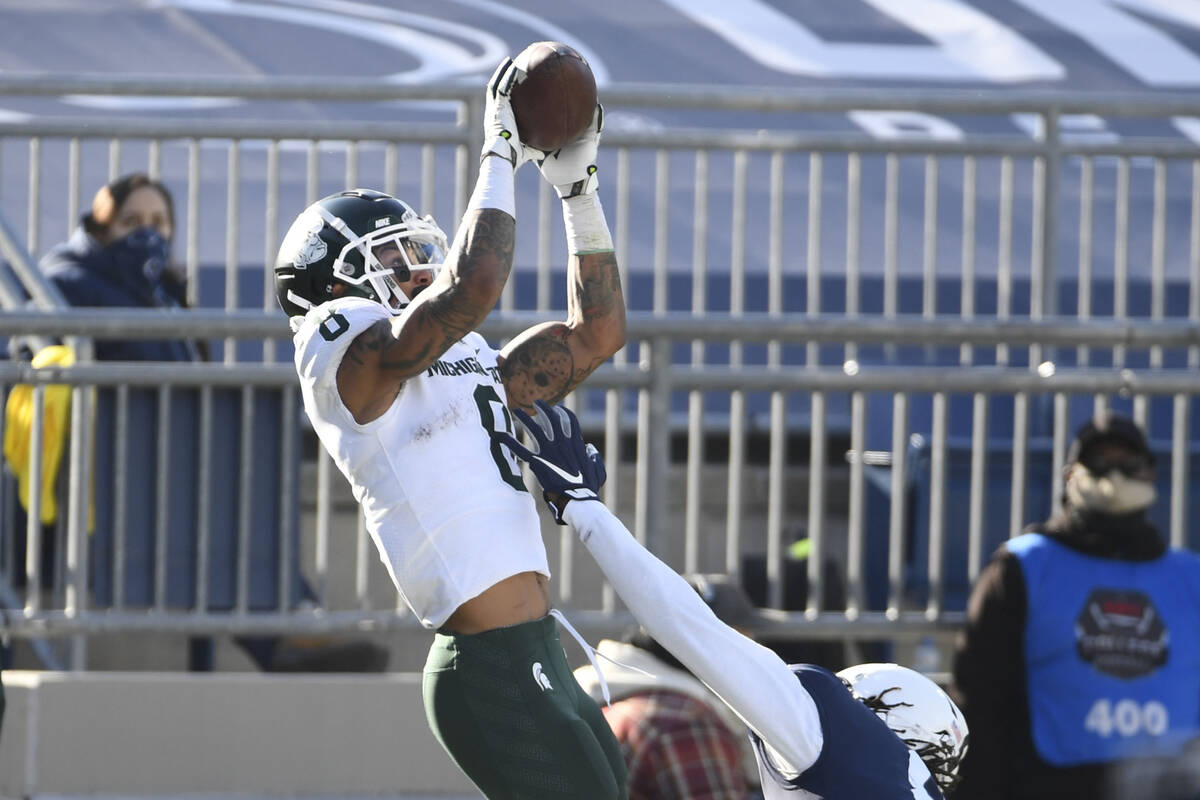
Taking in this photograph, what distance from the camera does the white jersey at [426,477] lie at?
3.22 meters

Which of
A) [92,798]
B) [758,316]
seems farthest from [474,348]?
[92,798]

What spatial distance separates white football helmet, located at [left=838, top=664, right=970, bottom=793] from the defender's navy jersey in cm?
19

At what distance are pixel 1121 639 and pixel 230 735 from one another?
2867mm

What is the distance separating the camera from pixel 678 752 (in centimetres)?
352

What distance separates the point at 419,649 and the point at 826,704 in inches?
148

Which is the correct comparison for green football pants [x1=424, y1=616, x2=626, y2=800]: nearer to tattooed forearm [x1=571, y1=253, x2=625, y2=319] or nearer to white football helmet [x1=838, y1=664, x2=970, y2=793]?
white football helmet [x1=838, y1=664, x2=970, y2=793]

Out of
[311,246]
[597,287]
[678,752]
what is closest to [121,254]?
[311,246]

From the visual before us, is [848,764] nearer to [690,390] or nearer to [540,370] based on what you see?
[540,370]

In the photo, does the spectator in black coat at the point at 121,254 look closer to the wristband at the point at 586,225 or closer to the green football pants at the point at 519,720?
the wristband at the point at 586,225

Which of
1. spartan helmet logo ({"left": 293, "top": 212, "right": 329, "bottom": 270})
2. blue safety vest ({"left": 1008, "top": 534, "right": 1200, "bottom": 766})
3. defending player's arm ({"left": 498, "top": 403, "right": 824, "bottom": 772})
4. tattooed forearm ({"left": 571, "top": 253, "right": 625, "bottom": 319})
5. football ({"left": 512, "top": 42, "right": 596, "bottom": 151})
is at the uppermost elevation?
football ({"left": 512, "top": 42, "right": 596, "bottom": 151})

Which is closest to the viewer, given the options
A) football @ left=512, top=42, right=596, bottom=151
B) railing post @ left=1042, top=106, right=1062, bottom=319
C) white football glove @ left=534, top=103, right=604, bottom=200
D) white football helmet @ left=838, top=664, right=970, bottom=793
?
white football helmet @ left=838, top=664, right=970, bottom=793

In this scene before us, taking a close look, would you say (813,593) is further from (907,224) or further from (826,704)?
(826,704)

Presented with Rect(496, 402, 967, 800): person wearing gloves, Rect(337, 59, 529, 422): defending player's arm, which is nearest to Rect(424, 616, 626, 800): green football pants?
Rect(496, 402, 967, 800): person wearing gloves

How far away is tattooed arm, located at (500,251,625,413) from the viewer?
144 inches
